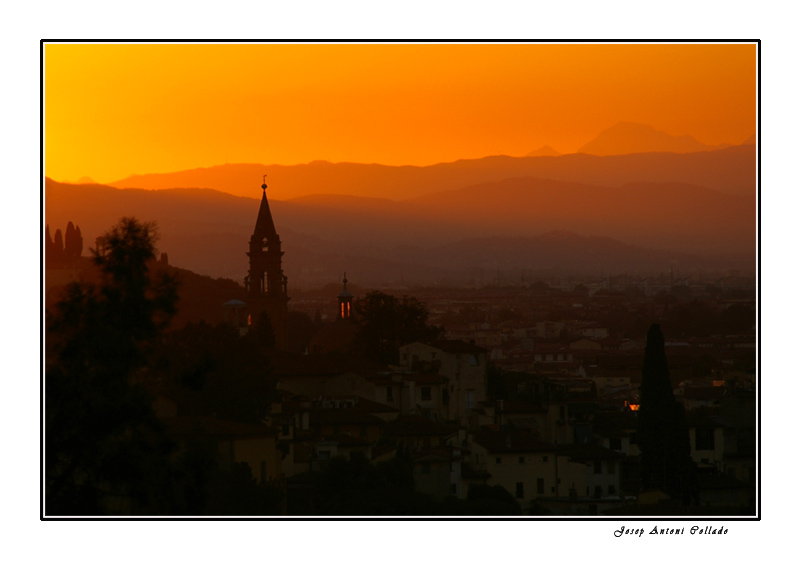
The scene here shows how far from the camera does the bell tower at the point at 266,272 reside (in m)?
71.2

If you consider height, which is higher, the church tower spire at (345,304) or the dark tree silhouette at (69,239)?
the dark tree silhouette at (69,239)

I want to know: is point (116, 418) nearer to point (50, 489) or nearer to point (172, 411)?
point (50, 489)

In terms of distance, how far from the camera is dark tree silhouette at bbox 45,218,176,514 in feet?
35.8

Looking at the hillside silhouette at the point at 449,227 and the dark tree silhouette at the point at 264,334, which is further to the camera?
the hillside silhouette at the point at 449,227

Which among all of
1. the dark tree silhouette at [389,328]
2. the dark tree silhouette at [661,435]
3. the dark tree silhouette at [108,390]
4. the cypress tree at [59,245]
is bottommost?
the dark tree silhouette at [661,435]

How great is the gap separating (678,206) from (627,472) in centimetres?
4020

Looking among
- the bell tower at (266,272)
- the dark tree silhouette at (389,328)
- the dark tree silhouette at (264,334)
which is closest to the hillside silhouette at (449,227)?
the bell tower at (266,272)

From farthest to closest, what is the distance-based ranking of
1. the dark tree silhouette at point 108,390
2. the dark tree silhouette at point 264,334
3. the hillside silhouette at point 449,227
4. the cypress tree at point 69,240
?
the hillside silhouette at point 449,227
the dark tree silhouette at point 264,334
the cypress tree at point 69,240
the dark tree silhouette at point 108,390

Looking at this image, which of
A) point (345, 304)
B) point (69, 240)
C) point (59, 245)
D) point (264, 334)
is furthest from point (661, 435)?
point (345, 304)

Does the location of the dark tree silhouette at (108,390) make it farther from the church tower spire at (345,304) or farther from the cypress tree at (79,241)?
the church tower spire at (345,304)

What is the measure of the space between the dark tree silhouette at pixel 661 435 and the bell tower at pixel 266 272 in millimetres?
42799

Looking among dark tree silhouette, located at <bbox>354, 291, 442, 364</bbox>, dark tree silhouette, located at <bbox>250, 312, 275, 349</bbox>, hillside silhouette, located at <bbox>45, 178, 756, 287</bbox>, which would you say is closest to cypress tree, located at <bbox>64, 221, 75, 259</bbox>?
hillside silhouette, located at <bbox>45, 178, 756, 287</bbox>

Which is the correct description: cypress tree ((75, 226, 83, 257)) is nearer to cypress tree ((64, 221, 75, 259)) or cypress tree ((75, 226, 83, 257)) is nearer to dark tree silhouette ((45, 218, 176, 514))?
cypress tree ((64, 221, 75, 259))

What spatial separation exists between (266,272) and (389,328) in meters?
27.7
